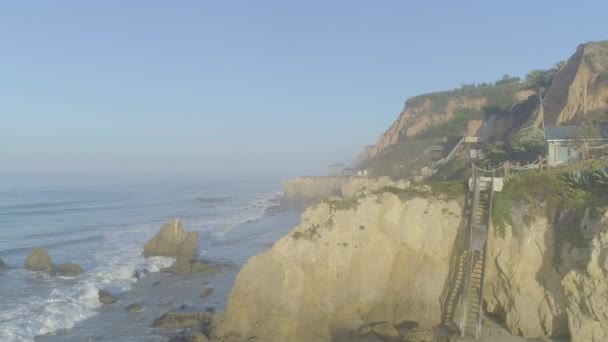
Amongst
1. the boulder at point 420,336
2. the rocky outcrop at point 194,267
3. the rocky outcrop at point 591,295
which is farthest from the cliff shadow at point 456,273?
the rocky outcrop at point 194,267

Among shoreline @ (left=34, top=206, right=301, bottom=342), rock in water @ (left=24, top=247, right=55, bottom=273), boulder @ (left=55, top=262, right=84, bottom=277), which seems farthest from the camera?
rock in water @ (left=24, top=247, right=55, bottom=273)

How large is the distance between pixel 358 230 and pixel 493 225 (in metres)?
5.10

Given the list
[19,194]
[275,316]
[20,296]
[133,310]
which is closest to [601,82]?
[275,316]

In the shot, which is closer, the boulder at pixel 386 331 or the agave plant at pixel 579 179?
the boulder at pixel 386 331

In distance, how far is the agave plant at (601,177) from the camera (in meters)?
16.8

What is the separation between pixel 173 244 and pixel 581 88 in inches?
1375

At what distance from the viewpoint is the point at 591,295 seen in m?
14.8

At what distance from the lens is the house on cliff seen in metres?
28.4

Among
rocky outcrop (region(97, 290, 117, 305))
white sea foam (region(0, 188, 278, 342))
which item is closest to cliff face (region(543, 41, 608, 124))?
white sea foam (region(0, 188, 278, 342))

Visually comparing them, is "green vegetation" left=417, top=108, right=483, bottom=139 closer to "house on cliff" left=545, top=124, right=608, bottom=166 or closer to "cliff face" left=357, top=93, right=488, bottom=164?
"cliff face" left=357, top=93, right=488, bottom=164

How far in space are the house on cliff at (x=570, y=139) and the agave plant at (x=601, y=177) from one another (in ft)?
36.9

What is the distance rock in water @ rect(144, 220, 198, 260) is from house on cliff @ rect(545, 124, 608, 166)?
24998 millimetres

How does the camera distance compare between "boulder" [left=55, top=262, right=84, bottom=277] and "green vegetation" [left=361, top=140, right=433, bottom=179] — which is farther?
"green vegetation" [left=361, top=140, right=433, bottom=179]

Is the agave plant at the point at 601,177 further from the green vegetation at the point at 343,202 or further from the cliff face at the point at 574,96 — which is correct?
the cliff face at the point at 574,96
